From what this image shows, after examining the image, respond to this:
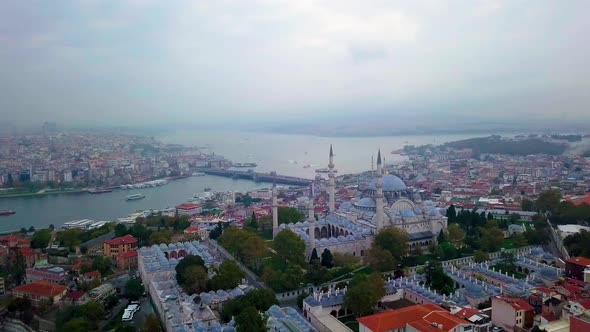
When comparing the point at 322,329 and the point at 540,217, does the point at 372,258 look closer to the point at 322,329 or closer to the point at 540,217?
the point at 322,329

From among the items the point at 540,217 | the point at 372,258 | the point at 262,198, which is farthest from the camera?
the point at 262,198

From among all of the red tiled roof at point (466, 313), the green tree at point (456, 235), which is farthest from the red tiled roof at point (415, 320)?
the green tree at point (456, 235)

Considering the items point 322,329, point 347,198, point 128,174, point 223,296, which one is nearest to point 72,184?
point 128,174

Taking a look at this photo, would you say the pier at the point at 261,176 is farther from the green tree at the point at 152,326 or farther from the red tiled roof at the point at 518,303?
the red tiled roof at the point at 518,303

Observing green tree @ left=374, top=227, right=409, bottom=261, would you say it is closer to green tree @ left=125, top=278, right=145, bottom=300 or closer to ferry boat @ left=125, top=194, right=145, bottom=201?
green tree @ left=125, top=278, right=145, bottom=300

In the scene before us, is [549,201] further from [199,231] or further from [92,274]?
[92,274]

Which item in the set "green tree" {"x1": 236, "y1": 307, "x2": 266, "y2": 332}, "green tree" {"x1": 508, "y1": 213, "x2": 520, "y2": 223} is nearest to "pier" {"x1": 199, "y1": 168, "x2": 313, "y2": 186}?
"green tree" {"x1": 508, "y1": 213, "x2": 520, "y2": 223}
